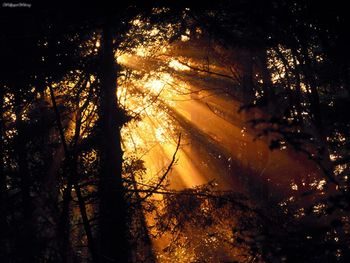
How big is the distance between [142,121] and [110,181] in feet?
12.2

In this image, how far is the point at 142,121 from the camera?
12000 mm

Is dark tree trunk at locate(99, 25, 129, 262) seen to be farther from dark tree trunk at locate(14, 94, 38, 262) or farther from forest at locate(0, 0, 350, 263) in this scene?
dark tree trunk at locate(14, 94, 38, 262)

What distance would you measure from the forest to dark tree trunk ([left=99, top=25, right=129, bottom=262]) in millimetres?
31

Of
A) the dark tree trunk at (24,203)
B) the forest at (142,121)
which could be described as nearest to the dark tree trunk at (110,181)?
the forest at (142,121)

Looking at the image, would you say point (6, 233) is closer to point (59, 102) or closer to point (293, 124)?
point (59, 102)

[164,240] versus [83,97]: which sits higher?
[83,97]

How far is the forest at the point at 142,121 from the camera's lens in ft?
11.8

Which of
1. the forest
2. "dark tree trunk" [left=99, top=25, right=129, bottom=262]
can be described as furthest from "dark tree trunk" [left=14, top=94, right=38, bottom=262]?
"dark tree trunk" [left=99, top=25, right=129, bottom=262]

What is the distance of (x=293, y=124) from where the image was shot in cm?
300

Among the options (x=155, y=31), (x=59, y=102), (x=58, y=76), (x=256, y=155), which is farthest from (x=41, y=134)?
(x=256, y=155)

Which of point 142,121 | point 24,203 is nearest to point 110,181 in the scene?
point 24,203

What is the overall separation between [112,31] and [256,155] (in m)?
7.44

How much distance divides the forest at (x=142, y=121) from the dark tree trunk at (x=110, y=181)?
3 centimetres

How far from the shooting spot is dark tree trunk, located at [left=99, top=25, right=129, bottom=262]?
26.7 feet
